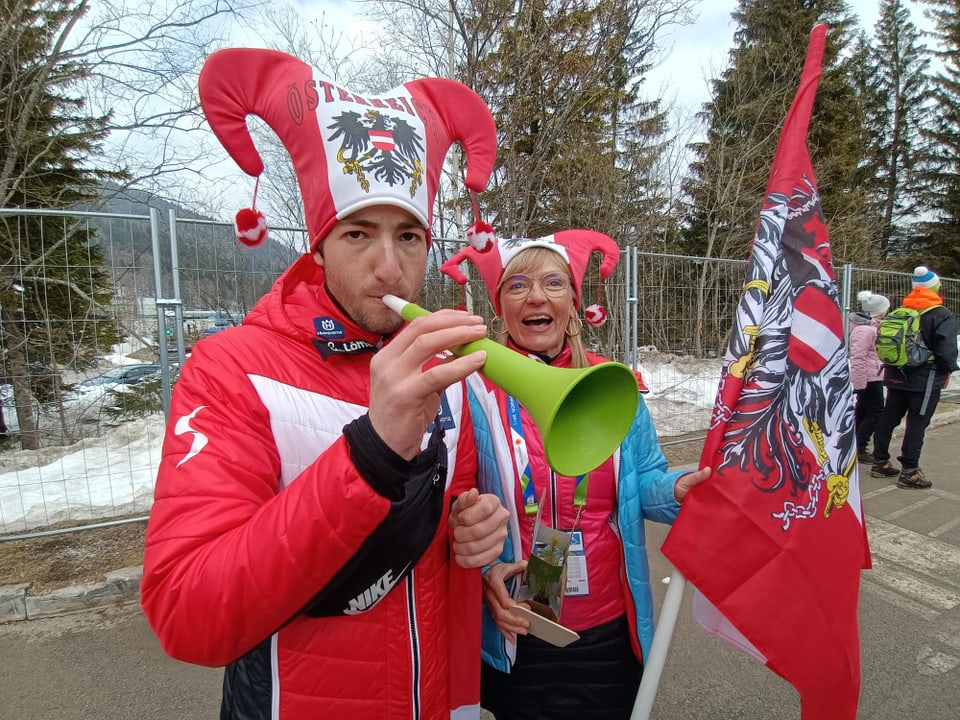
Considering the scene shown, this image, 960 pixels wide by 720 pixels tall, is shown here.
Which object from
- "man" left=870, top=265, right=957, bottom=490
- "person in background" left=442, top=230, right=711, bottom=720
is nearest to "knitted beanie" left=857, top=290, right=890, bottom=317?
"man" left=870, top=265, right=957, bottom=490

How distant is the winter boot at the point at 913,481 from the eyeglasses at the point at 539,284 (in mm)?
5870

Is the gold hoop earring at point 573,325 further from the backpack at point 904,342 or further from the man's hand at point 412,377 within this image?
the backpack at point 904,342

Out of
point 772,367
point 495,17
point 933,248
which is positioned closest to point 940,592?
point 772,367

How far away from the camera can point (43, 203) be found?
26.1ft

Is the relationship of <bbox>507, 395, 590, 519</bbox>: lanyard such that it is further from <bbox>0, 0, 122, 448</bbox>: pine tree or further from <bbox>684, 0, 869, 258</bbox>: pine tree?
<bbox>684, 0, 869, 258</bbox>: pine tree

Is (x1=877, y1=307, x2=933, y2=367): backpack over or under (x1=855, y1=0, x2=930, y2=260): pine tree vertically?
under

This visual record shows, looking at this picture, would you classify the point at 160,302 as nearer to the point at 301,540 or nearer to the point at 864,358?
the point at 301,540

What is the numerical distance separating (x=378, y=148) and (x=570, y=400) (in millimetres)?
751

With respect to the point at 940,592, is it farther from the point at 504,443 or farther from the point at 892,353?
the point at 504,443

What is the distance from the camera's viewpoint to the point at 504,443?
5.88 ft

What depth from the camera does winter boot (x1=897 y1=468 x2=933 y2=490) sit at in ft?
18.7

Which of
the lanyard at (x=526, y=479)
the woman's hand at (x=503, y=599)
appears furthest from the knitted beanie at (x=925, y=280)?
the woman's hand at (x=503, y=599)

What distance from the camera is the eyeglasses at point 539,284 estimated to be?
212cm

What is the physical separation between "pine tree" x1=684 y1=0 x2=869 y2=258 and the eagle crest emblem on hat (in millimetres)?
13054
